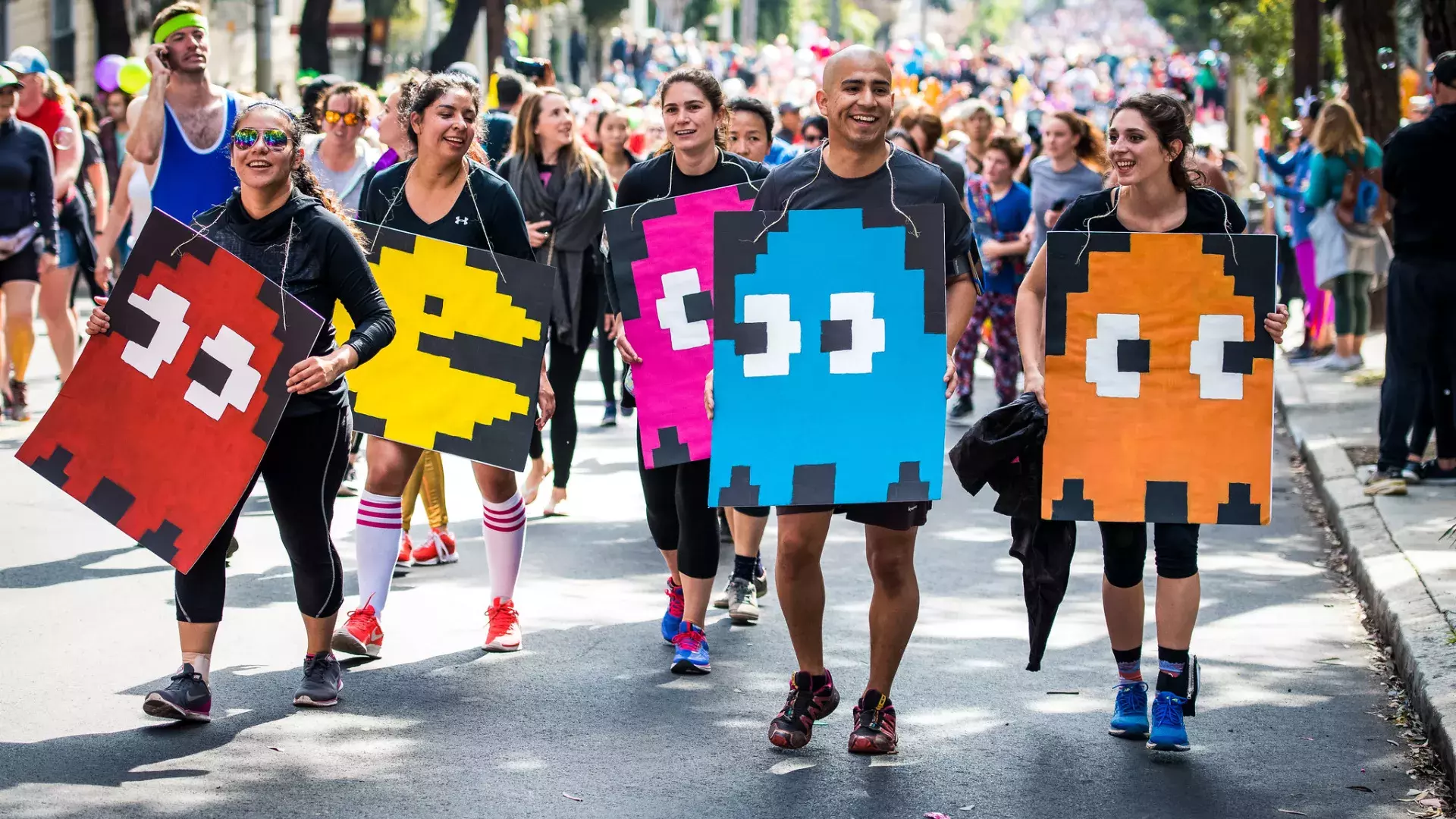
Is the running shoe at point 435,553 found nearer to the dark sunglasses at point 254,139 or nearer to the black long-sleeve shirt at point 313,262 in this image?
the black long-sleeve shirt at point 313,262

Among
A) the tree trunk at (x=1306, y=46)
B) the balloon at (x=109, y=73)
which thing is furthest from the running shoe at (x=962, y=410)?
the tree trunk at (x=1306, y=46)

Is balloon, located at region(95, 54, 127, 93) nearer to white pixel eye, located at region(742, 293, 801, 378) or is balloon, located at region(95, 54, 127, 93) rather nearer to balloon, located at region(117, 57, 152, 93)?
balloon, located at region(117, 57, 152, 93)

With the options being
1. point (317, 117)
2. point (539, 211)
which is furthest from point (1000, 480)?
point (317, 117)

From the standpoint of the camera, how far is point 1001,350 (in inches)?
499

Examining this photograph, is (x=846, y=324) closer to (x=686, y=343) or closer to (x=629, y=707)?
(x=686, y=343)

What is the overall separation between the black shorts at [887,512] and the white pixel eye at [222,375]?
4.98 ft

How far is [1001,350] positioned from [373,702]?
7.41m

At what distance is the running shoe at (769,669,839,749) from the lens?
17.9ft

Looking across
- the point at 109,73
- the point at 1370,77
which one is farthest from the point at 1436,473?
the point at 109,73

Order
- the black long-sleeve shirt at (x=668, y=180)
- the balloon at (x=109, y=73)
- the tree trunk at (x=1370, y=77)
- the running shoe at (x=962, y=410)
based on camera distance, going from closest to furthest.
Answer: the black long-sleeve shirt at (x=668, y=180) → the running shoe at (x=962, y=410) → the tree trunk at (x=1370, y=77) → the balloon at (x=109, y=73)

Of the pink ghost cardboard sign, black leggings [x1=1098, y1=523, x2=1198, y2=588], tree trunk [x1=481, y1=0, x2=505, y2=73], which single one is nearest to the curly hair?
the pink ghost cardboard sign

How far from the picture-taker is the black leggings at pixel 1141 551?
551cm

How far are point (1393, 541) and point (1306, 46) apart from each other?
16039mm

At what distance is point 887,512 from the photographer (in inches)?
208
